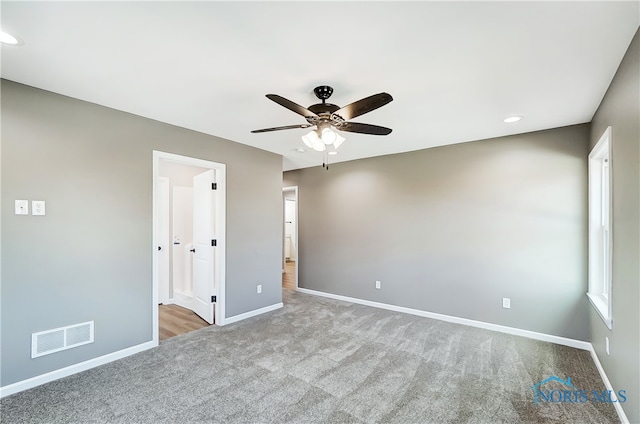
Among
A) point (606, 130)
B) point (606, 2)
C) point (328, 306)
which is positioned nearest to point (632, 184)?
point (606, 130)

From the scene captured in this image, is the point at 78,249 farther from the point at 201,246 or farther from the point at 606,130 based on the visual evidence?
the point at 606,130

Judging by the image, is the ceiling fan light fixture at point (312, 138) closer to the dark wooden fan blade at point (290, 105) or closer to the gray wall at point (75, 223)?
the dark wooden fan blade at point (290, 105)

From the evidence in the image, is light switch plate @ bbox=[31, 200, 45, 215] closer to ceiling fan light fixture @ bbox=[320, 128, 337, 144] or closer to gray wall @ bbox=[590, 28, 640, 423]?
ceiling fan light fixture @ bbox=[320, 128, 337, 144]

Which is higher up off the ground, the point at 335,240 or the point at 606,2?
the point at 606,2

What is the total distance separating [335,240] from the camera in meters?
5.25

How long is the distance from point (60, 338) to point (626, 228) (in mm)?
4444

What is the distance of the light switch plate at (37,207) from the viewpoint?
2.40 meters

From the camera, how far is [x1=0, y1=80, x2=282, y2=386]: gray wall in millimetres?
2307

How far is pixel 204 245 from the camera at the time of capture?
4133 millimetres

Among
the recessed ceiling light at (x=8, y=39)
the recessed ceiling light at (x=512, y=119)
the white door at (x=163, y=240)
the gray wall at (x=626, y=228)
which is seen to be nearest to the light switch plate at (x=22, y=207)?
the recessed ceiling light at (x=8, y=39)

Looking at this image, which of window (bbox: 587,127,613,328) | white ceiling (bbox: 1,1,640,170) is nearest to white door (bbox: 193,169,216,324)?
white ceiling (bbox: 1,1,640,170)

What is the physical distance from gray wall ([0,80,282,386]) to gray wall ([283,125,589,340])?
2.76 meters

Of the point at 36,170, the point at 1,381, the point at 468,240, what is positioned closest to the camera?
the point at 1,381

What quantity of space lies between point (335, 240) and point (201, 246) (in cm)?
227
